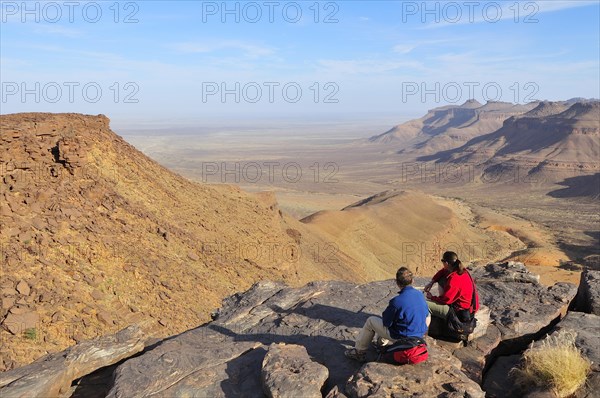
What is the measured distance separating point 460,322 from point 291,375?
8.85ft

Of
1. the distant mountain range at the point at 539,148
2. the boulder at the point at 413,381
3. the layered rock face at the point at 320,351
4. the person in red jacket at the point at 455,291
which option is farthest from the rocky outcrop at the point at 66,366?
the distant mountain range at the point at 539,148

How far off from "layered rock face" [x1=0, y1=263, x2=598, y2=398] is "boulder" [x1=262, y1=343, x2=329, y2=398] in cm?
→ 1

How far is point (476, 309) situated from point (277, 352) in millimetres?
3057

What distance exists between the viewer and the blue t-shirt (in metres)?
5.84

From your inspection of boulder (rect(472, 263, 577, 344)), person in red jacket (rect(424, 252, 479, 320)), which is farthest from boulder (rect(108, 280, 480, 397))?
boulder (rect(472, 263, 577, 344))

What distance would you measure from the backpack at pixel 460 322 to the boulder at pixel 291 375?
2107mm

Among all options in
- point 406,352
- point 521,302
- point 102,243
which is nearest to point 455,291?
point 406,352

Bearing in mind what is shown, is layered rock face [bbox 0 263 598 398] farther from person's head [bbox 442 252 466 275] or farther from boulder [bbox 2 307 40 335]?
boulder [bbox 2 307 40 335]

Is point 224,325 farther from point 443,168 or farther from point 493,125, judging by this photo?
point 493,125

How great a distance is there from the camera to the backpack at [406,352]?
5652 mm

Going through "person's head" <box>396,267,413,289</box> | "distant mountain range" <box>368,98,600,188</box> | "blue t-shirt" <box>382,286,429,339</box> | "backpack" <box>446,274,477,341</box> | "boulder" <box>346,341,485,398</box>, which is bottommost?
"boulder" <box>346,341,485,398</box>

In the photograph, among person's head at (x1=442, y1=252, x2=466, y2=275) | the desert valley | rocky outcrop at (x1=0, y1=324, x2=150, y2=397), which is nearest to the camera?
rocky outcrop at (x1=0, y1=324, x2=150, y2=397)

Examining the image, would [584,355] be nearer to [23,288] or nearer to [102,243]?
[23,288]

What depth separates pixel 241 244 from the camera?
18.3 meters
